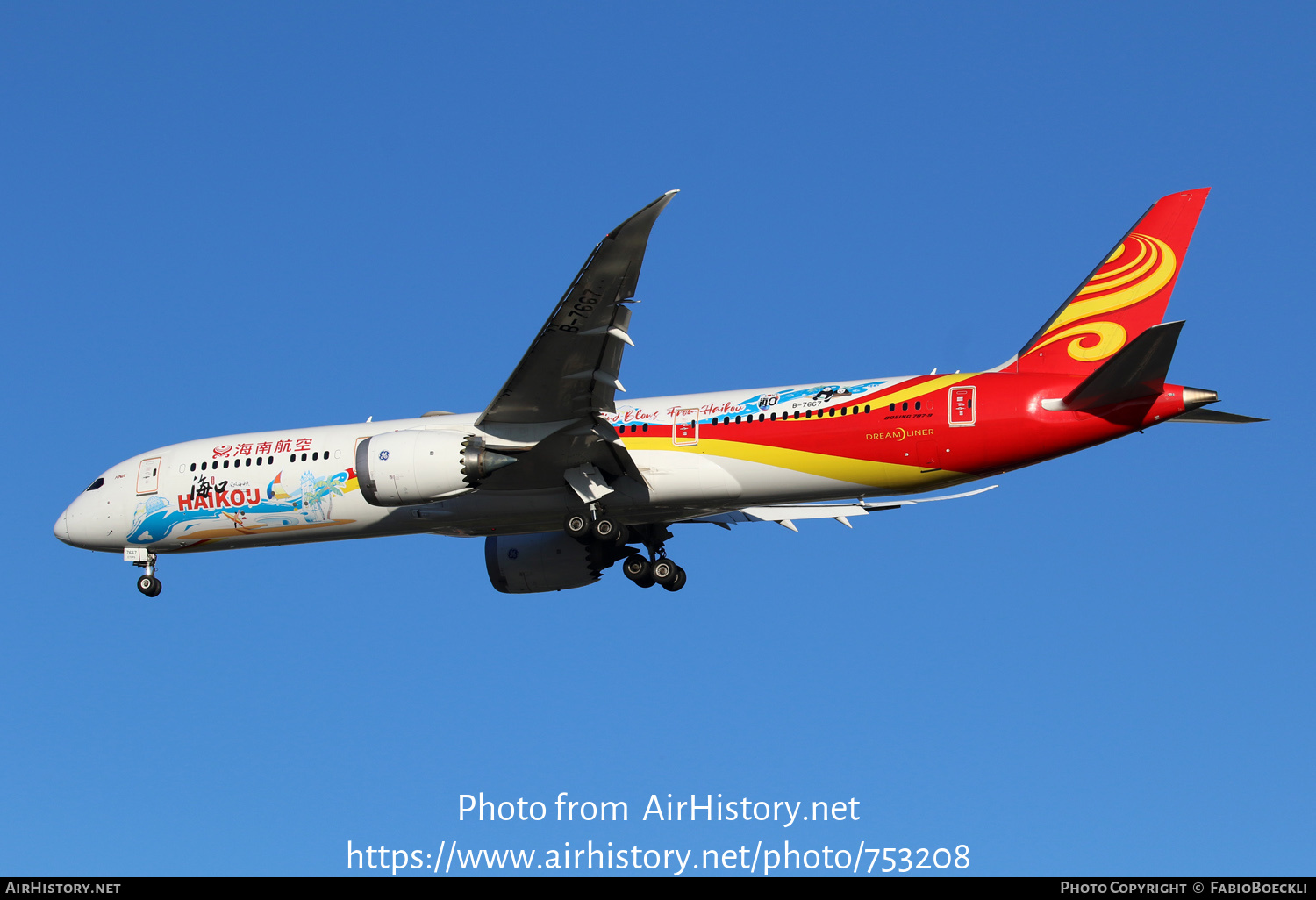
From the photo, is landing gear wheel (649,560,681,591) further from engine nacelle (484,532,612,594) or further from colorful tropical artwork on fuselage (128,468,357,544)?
colorful tropical artwork on fuselage (128,468,357,544)

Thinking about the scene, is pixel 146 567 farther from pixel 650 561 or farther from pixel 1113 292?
pixel 1113 292

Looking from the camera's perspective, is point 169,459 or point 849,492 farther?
point 169,459

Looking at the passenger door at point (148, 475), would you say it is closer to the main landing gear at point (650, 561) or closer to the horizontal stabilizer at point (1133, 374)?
the main landing gear at point (650, 561)

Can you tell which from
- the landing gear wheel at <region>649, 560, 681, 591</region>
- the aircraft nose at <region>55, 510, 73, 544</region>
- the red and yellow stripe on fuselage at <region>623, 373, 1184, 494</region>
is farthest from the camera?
the aircraft nose at <region>55, 510, 73, 544</region>

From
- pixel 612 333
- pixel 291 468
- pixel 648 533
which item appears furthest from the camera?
pixel 648 533

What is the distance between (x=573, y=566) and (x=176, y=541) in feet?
25.1

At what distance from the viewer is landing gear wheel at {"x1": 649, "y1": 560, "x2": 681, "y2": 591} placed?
83.3ft

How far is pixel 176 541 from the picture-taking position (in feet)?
83.4

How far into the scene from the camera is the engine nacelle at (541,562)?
26812mm

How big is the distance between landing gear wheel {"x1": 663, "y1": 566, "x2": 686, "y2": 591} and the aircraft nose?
11.9 meters

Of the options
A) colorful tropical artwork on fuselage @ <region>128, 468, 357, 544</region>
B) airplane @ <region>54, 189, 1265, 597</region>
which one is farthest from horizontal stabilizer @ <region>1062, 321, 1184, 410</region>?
colorful tropical artwork on fuselage @ <region>128, 468, 357, 544</region>
